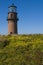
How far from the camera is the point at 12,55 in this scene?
21.4 m

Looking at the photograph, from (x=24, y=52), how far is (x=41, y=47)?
2.05 metres

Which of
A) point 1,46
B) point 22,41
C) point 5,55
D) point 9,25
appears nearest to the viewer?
point 5,55

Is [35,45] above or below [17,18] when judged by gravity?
below

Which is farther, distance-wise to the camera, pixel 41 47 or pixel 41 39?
pixel 41 39

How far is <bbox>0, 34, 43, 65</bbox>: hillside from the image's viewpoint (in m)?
19.6

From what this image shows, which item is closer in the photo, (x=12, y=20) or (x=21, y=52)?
(x=21, y=52)

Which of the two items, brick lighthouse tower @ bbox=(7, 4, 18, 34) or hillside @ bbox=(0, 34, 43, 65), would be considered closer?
hillside @ bbox=(0, 34, 43, 65)

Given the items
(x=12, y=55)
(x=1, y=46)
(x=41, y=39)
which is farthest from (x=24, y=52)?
(x=41, y=39)

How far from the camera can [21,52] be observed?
73.1ft

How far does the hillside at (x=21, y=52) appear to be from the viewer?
1964 centimetres

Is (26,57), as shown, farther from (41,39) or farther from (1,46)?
(41,39)

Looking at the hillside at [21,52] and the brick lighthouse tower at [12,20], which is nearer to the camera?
the hillside at [21,52]

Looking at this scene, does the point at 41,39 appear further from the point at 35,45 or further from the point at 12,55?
the point at 12,55

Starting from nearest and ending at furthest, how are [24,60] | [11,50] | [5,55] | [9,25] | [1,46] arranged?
[24,60], [5,55], [11,50], [1,46], [9,25]
